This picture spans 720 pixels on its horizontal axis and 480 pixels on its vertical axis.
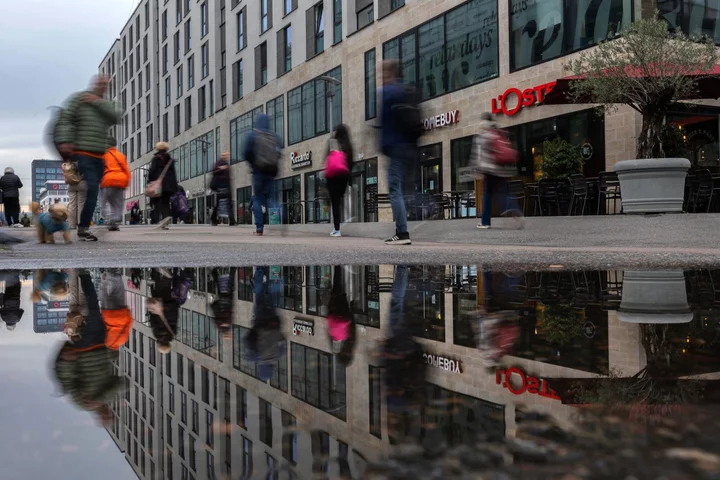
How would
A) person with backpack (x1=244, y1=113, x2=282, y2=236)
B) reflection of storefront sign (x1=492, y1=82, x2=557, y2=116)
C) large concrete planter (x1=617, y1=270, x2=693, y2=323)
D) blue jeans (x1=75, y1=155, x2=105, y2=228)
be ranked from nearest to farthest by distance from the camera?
large concrete planter (x1=617, y1=270, x2=693, y2=323) < blue jeans (x1=75, y1=155, x2=105, y2=228) < person with backpack (x1=244, y1=113, x2=282, y2=236) < reflection of storefront sign (x1=492, y1=82, x2=557, y2=116)

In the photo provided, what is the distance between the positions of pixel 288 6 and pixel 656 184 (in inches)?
1061

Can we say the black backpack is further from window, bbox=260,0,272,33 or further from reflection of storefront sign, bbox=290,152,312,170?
window, bbox=260,0,272,33

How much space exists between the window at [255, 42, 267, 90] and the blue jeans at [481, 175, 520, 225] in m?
28.1

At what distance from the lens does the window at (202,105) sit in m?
47.2

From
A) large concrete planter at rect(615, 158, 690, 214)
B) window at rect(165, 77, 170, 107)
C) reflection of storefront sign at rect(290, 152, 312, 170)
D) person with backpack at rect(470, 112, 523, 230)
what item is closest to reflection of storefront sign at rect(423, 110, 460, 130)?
reflection of storefront sign at rect(290, 152, 312, 170)

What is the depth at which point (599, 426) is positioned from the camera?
119 centimetres

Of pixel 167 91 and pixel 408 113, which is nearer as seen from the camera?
pixel 408 113

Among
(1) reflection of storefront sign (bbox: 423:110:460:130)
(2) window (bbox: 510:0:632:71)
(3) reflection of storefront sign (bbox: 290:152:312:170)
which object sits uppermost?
(2) window (bbox: 510:0:632:71)

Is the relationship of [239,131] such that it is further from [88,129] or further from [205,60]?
[88,129]

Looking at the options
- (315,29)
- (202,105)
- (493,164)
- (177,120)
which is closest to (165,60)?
(177,120)

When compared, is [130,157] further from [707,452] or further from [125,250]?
[707,452]

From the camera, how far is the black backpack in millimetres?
8078

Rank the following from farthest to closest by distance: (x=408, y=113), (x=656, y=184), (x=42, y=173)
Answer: (x=42, y=173), (x=656, y=184), (x=408, y=113)

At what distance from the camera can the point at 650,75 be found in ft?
37.1
